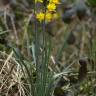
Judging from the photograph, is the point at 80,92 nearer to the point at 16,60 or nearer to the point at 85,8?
the point at 16,60

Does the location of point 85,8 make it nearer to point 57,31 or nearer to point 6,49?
point 6,49

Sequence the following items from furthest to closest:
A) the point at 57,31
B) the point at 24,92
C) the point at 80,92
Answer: the point at 57,31 → the point at 80,92 → the point at 24,92

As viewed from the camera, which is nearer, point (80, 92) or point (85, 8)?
point (80, 92)

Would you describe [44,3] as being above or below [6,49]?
above

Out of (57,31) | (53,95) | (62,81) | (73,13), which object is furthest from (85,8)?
(57,31)

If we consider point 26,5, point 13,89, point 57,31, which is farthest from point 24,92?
point 57,31

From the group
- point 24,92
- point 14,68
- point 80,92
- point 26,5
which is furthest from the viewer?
point 26,5

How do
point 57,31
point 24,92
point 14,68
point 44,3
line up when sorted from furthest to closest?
point 57,31
point 14,68
point 24,92
point 44,3

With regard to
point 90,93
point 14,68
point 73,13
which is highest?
point 73,13

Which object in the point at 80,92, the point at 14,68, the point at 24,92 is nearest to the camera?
the point at 24,92
